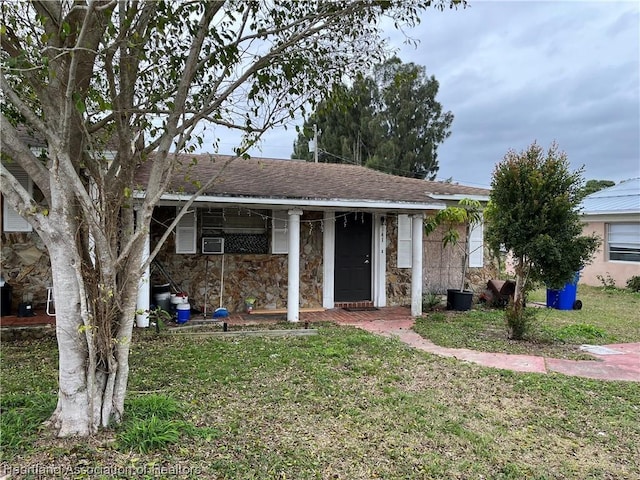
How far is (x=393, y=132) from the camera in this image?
25312 mm

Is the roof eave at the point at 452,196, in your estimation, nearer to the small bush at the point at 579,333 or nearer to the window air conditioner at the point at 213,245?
the small bush at the point at 579,333

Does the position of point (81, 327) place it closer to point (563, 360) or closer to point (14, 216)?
point (563, 360)

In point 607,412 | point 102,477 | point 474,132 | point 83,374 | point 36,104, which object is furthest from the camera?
point 474,132

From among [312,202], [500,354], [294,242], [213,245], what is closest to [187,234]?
[213,245]

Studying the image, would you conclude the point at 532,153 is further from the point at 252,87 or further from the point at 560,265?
the point at 252,87

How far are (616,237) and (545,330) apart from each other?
9.88 metres

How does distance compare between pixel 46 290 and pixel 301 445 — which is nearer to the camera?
pixel 301 445

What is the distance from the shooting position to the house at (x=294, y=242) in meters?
7.75

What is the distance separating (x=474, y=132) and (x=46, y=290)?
65.0ft

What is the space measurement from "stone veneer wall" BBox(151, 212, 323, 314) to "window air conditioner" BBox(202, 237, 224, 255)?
19 cm

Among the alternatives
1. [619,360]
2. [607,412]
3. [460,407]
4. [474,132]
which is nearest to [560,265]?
[619,360]

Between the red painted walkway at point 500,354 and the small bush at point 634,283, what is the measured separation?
8292 millimetres

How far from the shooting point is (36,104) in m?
4.47

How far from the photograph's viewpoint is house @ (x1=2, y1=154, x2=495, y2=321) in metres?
7.75
